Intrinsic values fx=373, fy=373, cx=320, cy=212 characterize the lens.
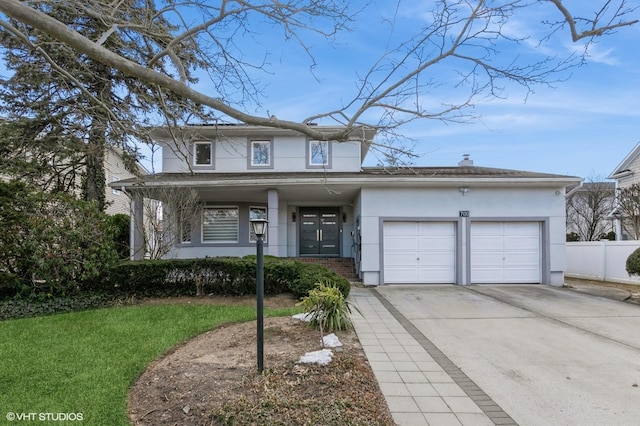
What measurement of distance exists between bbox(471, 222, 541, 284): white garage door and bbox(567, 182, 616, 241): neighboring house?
1318cm

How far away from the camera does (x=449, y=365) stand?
477 cm

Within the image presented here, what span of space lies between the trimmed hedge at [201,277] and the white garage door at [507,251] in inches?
229

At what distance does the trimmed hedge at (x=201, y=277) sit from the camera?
884 cm

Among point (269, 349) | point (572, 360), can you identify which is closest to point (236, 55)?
point (269, 349)

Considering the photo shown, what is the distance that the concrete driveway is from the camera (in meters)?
3.65

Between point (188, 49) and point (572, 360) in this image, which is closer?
point (572, 360)

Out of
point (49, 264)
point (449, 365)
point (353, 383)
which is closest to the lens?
point (353, 383)

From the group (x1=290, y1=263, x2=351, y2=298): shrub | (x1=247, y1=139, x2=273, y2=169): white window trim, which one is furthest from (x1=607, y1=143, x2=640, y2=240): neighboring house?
(x1=247, y1=139, x2=273, y2=169): white window trim

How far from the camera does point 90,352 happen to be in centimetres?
505

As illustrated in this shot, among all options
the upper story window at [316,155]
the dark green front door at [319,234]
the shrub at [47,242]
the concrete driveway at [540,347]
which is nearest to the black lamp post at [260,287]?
the concrete driveway at [540,347]

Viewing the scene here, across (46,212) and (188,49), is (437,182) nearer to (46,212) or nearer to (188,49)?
(188,49)

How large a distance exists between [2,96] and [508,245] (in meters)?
18.1

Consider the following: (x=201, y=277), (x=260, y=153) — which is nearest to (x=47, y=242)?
(x=201, y=277)

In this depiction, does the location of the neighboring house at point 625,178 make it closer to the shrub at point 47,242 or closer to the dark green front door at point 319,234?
the dark green front door at point 319,234
